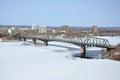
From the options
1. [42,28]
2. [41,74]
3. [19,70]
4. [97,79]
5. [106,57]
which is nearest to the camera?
[97,79]

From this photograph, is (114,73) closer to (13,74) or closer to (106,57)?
(13,74)

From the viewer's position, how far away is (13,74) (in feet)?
92.3

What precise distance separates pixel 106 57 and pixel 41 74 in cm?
2047

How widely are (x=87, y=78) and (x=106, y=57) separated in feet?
65.6

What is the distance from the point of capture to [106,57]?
148ft

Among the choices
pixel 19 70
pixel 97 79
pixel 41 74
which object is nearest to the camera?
pixel 97 79

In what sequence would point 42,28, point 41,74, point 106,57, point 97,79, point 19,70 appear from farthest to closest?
point 42,28, point 106,57, point 19,70, point 41,74, point 97,79

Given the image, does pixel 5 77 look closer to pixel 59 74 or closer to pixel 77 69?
pixel 59 74

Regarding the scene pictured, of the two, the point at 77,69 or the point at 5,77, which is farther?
the point at 77,69

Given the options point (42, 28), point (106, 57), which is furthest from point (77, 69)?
point (42, 28)

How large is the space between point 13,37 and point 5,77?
8325cm

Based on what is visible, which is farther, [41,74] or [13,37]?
[13,37]

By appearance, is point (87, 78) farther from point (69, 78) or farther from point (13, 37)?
point (13, 37)

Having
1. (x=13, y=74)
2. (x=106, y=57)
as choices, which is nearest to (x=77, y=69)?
(x=13, y=74)
